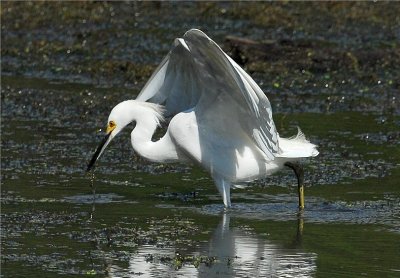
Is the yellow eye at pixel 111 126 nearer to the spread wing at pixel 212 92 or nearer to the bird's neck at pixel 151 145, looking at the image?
the bird's neck at pixel 151 145

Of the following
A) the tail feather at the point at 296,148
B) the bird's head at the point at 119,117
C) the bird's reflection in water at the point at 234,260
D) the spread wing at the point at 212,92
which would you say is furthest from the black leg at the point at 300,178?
the bird's head at the point at 119,117

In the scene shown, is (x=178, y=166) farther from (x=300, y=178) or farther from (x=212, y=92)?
(x=212, y=92)

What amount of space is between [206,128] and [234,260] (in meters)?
2.02

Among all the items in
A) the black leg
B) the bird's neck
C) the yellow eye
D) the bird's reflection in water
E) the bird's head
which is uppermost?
the bird's head

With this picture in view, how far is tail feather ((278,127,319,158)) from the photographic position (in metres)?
9.30

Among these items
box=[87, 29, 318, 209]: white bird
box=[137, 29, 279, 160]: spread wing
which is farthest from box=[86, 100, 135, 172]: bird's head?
box=[137, 29, 279, 160]: spread wing

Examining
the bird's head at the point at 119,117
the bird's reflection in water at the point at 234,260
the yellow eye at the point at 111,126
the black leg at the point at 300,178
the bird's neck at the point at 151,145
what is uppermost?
the bird's head at the point at 119,117

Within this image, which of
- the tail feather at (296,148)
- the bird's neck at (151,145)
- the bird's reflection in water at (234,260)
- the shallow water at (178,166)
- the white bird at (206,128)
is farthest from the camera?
the bird's neck at (151,145)

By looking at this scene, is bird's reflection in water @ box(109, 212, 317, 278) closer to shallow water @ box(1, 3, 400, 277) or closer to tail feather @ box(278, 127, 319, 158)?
shallow water @ box(1, 3, 400, 277)

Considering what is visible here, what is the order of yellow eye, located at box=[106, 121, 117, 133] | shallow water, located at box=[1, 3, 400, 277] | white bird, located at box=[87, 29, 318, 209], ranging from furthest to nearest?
yellow eye, located at box=[106, 121, 117, 133] < white bird, located at box=[87, 29, 318, 209] < shallow water, located at box=[1, 3, 400, 277]

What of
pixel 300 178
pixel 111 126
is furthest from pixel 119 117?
pixel 300 178

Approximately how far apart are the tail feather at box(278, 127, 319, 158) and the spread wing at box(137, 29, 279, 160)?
13cm

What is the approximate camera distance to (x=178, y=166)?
11.3 m

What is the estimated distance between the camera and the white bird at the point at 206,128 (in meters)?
9.09
